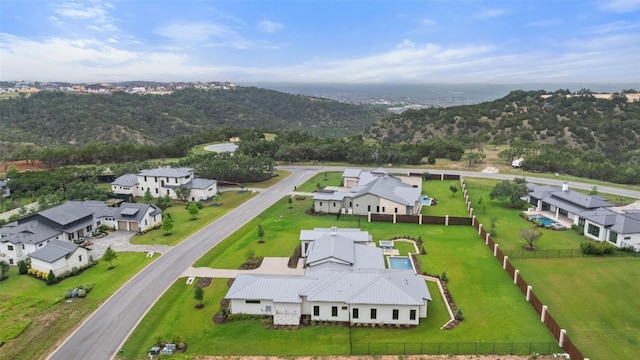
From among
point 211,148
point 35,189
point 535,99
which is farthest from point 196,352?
point 535,99

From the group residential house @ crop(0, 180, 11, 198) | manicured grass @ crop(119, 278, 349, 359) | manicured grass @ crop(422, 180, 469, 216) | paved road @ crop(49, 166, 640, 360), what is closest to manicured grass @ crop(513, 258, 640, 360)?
manicured grass @ crop(119, 278, 349, 359)

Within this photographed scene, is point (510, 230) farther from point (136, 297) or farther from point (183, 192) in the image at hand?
point (183, 192)

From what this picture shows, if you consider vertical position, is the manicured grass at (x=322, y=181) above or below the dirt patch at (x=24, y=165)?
below

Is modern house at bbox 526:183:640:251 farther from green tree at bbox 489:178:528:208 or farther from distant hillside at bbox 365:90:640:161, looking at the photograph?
distant hillside at bbox 365:90:640:161

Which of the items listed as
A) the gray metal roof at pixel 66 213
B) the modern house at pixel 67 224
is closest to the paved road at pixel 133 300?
the modern house at pixel 67 224

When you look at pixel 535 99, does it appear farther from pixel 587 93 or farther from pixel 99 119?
pixel 99 119

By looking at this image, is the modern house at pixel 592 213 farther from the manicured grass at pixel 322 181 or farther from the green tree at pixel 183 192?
the green tree at pixel 183 192
